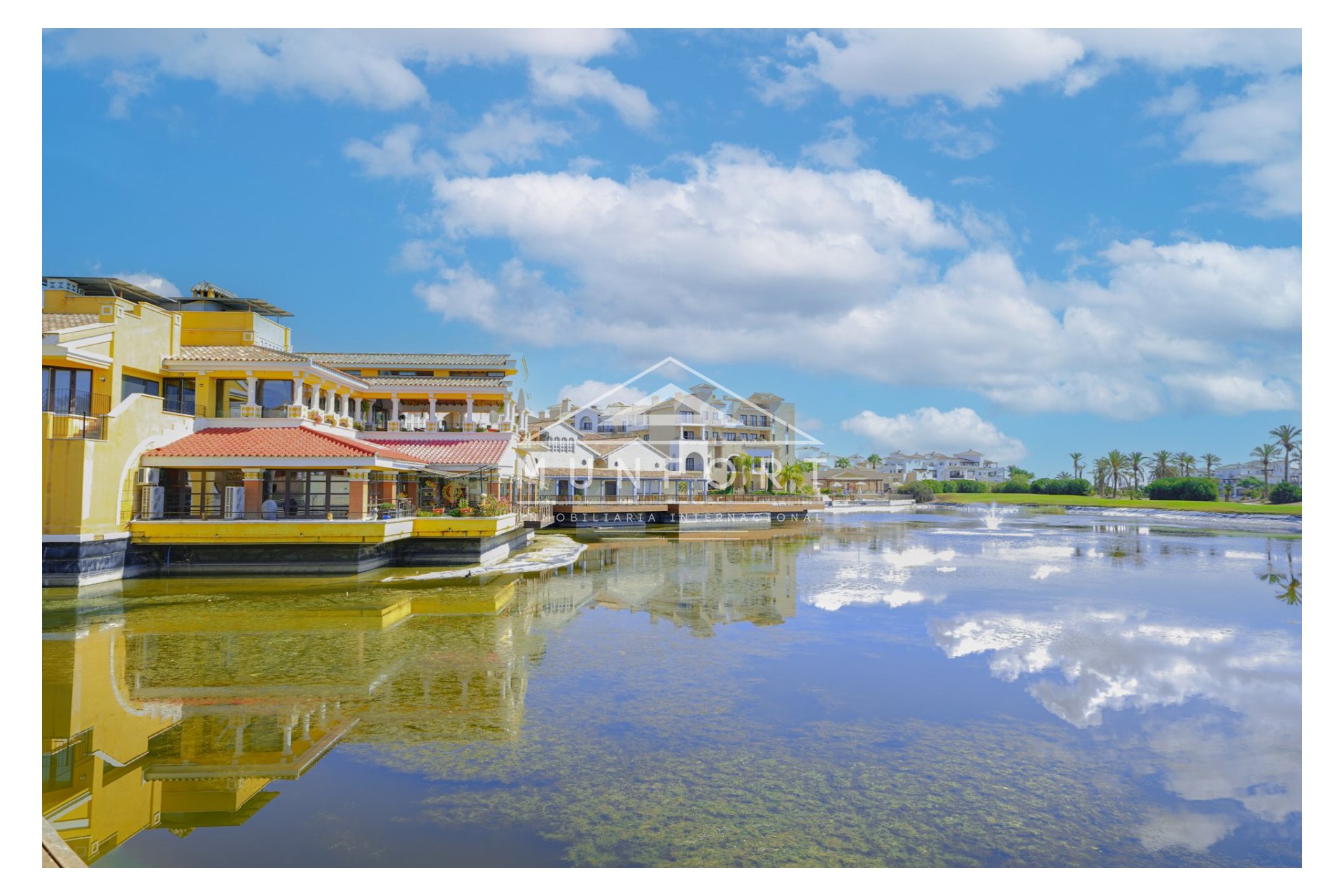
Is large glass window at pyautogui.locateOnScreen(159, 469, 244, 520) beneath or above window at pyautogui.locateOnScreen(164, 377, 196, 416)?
beneath

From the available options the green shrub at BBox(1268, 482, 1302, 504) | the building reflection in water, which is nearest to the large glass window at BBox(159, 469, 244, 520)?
the building reflection in water

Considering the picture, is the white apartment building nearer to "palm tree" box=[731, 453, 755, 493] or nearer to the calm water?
"palm tree" box=[731, 453, 755, 493]

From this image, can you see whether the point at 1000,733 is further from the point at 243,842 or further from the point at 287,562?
the point at 287,562

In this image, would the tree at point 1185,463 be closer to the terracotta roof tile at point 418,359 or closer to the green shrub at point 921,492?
the green shrub at point 921,492

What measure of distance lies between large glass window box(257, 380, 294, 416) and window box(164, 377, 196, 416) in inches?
61.6

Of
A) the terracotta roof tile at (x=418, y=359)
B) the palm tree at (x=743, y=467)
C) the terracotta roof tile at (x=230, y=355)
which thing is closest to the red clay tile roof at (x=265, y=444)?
the terracotta roof tile at (x=230, y=355)

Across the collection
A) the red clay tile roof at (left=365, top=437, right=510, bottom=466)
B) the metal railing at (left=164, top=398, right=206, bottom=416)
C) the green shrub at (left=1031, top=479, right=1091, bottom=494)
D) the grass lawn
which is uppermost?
the metal railing at (left=164, top=398, right=206, bottom=416)

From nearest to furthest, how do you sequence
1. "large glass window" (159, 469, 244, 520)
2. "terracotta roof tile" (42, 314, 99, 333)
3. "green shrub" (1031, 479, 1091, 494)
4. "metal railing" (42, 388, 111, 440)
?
"metal railing" (42, 388, 111, 440)
"terracotta roof tile" (42, 314, 99, 333)
"large glass window" (159, 469, 244, 520)
"green shrub" (1031, 479, 1091, 494)

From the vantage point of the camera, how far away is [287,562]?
739 inches

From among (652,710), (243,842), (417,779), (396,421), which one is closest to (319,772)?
(417,779)

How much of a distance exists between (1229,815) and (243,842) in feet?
22.6

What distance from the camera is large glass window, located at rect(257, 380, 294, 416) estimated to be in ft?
74.1

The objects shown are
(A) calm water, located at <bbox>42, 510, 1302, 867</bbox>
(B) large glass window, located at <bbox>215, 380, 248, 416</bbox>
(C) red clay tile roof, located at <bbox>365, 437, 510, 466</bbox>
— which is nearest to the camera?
(A) calm water, located at <bbox>42, 510, 1302, 867</bbox>

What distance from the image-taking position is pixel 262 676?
977 centimetres
